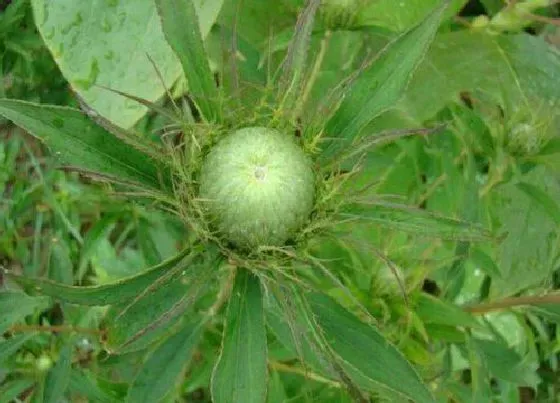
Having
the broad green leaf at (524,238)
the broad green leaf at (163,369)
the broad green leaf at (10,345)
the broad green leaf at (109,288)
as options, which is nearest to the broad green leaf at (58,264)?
the broad green leaf at (10,345)

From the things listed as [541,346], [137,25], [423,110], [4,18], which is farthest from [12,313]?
[541,346]

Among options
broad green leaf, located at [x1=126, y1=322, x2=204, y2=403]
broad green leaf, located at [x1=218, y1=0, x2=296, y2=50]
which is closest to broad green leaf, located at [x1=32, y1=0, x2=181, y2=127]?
broad green leaf, located at [x1=218, y1=0, x2=296, y2=50]

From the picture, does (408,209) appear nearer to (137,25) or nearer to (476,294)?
(137,25)

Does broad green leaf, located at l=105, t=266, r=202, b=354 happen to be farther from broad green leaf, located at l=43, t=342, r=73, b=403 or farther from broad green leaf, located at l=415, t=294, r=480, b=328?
broad green leaf, located at l=415, t=294, r=480, b=328

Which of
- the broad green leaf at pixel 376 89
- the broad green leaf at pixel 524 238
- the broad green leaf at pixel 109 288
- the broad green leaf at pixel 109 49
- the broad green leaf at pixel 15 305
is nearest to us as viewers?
the broad green leaf at pixel 109 288

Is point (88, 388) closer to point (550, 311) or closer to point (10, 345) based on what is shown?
point (10, 345)

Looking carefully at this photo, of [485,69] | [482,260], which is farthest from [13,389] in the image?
[485,69]

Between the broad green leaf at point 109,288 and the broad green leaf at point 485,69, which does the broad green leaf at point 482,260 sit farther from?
the broad green leaf at point 109,288
